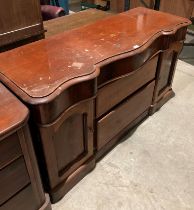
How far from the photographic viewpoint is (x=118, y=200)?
4.27 ft

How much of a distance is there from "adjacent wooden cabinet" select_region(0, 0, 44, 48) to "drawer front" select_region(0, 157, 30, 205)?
640 millimetres

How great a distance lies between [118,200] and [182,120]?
888mm

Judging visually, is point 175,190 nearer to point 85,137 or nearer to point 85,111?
point 85,137

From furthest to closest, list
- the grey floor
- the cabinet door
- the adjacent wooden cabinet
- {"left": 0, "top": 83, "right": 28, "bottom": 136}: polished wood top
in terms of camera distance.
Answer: the grey floor
the adjacent wooden cabinet
the cabinet door
{"left": 0, "top": 83, "right": 28, "bottom": 136}: polished wood top

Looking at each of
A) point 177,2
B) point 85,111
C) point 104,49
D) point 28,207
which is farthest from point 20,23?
point 177,2

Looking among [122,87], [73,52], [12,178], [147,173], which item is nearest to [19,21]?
[73,52]

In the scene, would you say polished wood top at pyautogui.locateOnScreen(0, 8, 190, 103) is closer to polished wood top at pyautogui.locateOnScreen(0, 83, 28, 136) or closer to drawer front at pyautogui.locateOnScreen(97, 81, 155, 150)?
polished wood top at pyautogui.locateOnScreen(0, 83, 28, 136)

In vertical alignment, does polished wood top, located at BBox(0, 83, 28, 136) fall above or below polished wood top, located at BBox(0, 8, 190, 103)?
below

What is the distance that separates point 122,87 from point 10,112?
0.71 m

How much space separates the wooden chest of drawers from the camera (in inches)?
30.5

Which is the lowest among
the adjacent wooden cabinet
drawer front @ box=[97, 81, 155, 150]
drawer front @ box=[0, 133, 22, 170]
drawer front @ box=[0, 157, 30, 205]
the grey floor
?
the grey floor

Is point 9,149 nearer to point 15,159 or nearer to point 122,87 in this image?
point 15,159

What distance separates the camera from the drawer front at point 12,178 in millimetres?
849

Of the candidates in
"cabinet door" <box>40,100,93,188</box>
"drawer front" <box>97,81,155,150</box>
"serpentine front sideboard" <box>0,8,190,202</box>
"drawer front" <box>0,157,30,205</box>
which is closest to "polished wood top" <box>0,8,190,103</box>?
"serpentine front sideboard" <box>0,8,190,202</box>
